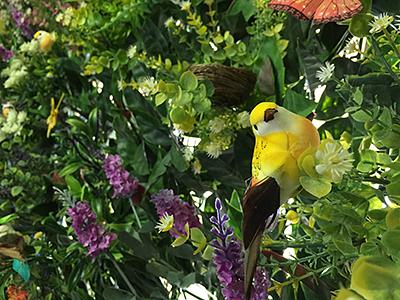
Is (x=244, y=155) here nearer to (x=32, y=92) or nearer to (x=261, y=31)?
(x=261, y=31)

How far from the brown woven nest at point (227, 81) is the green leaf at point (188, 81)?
0.15 ft

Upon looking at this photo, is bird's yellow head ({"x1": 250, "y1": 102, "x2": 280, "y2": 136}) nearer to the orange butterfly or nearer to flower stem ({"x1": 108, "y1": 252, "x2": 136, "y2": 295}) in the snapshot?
the orange butterfly

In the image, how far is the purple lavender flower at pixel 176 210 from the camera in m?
0.59

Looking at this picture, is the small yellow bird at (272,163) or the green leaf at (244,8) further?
the green leaf at (244,8)

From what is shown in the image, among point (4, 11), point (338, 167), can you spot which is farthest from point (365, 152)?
point (4, 11)

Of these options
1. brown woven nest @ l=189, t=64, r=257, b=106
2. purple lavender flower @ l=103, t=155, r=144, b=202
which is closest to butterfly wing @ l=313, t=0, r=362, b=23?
brown woven nest @ l=189, t=64, r=257, b=106

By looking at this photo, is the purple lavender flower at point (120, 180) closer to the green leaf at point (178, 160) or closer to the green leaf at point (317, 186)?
the green leaf at point (178, 160)

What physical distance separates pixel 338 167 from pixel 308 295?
0.67 feet

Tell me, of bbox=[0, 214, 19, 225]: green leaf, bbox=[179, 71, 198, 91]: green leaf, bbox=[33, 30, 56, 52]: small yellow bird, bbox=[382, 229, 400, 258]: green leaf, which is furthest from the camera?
bbox=[33, 30, 56, 52]: small yellow bird

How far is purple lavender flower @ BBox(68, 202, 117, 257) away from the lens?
696mm

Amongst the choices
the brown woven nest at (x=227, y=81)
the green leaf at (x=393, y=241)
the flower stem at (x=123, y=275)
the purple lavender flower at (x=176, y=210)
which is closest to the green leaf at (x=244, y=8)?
the brown woven nest at (x=227, y=81)

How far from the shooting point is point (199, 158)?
0.62 meters

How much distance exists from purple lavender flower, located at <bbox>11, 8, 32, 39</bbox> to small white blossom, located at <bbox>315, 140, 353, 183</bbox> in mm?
761

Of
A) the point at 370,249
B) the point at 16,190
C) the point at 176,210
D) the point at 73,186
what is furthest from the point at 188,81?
the point at 16,190
